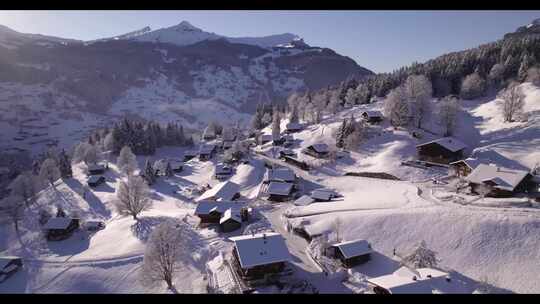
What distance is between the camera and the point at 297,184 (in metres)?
65.8

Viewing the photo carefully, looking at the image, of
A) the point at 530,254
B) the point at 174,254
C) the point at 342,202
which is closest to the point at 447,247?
the point at 530,254

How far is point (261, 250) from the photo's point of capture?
3628 centimetres

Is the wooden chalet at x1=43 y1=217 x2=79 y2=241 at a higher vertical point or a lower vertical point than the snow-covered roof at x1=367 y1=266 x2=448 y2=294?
lower

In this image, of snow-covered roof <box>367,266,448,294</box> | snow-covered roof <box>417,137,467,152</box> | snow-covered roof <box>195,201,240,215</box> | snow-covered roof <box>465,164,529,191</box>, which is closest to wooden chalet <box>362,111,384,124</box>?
snow-covered roof <box>417,137,467,152</box>

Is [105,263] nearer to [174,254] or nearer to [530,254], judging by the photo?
[174,254]

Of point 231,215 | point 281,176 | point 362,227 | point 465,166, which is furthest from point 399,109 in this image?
point 231,215

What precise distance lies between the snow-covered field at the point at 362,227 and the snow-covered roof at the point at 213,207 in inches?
128

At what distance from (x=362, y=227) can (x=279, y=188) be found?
21.3m

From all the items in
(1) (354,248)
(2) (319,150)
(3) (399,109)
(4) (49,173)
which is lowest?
(4) (49,173)

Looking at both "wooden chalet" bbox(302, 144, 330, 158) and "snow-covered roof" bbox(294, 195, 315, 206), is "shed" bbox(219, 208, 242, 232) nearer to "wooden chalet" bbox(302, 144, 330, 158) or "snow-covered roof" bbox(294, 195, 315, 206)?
"snow-covered roof" bbox(294, 195, 315, 206)

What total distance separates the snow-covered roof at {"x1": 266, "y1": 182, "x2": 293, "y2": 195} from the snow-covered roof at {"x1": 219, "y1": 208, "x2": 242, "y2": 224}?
424 inches

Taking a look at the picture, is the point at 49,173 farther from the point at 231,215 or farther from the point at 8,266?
the point at 231,215

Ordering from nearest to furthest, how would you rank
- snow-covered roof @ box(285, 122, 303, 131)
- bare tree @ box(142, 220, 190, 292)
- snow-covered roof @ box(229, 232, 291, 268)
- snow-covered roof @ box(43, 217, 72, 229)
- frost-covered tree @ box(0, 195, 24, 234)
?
snow-covered roof @ box(229, 232, 291, 268) < bare tree @ box(142, 220, 190, 292) < snow-covered roof @ box(43, 217, 72, 229) < frost-covered tree @ box(0, 195, 24, 234) < snow-covered roof @ box(285, 122, 303, 131)

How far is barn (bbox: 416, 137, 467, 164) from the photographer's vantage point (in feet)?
207
